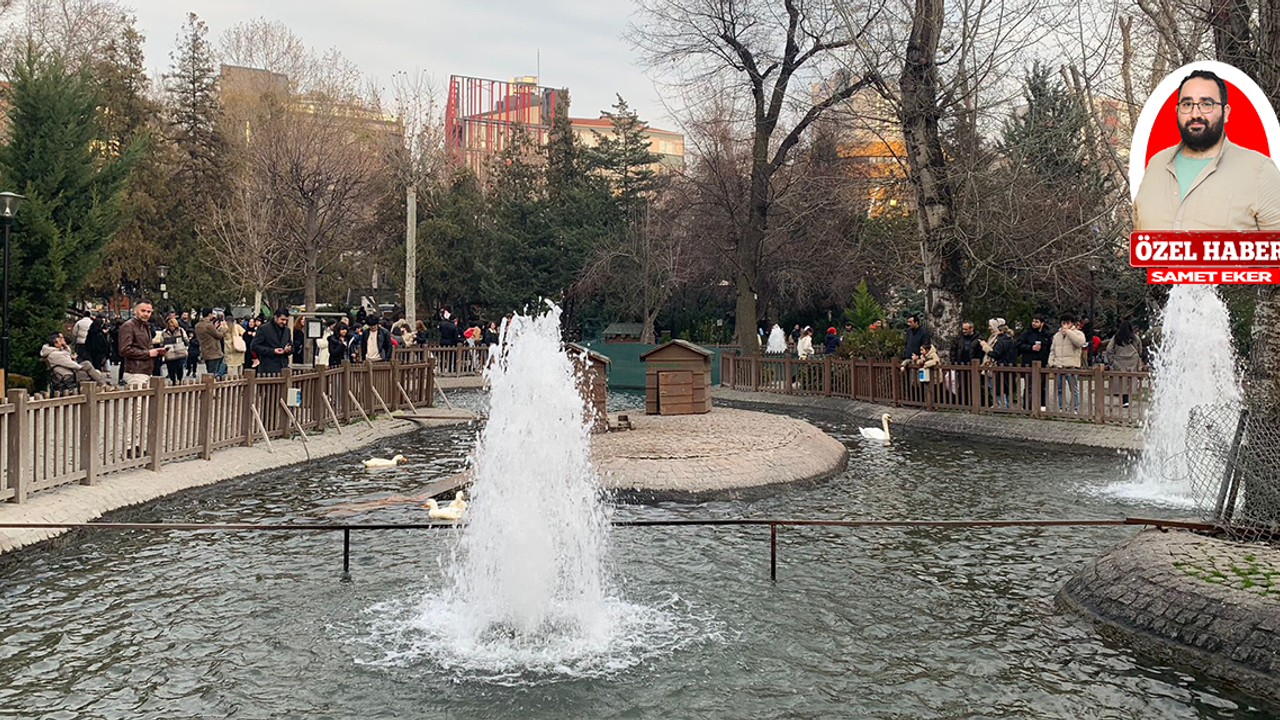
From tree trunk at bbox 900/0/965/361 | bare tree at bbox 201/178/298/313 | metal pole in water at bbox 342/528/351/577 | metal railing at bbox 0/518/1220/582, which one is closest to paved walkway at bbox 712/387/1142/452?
tree trunk at bbox 900/0/965/361

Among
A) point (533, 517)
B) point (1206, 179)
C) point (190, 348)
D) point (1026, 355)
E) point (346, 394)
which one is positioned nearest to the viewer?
point (533, 517)

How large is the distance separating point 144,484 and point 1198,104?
12758mm

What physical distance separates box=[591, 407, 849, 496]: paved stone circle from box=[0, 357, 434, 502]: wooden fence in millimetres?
5206

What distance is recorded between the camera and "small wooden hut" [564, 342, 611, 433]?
17.2 meters

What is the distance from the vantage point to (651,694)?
269 inches

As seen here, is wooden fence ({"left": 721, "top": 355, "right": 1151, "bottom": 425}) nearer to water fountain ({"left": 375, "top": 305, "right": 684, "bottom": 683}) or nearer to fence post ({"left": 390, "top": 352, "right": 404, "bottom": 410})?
fence post ({"left": 390, "top": 352, "right": 404, "bottom": 410})

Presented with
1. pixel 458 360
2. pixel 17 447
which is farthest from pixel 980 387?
pixel 458 360

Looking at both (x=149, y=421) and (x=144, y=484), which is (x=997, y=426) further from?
(x=144, y=484)

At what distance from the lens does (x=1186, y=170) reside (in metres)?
12.4

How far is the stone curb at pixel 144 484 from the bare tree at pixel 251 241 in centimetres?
2598

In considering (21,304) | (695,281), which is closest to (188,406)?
(21,304)

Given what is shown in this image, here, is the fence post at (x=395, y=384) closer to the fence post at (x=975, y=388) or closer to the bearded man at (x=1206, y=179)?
the fence post at (x=975, y=388)

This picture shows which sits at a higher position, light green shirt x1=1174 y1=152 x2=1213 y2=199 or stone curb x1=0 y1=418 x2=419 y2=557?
light green shirt x1=1174 y1=152 x2=1213 y2=199

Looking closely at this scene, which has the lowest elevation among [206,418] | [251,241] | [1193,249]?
[206,418]
